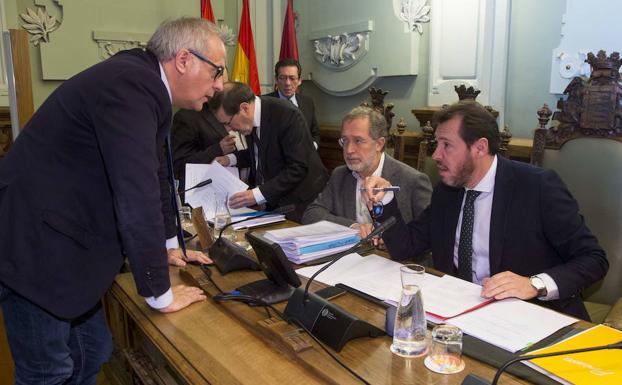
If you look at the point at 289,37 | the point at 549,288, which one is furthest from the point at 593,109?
the point at 289,37

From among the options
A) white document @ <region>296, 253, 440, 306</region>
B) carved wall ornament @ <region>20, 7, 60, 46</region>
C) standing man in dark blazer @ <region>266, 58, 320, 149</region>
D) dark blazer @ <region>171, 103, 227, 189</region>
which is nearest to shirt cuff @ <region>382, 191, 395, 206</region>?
white document @ <region>296, 253, 440, 306</region>

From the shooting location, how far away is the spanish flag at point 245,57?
4.64 metres

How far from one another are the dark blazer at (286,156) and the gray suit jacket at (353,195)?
37 centimetres

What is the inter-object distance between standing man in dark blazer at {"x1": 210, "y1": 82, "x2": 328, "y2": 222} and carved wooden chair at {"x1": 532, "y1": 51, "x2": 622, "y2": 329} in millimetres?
1113

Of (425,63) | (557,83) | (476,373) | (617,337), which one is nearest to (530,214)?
(617,337)

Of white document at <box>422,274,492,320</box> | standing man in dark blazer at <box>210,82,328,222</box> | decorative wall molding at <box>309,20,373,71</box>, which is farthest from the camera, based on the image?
decorative wall molding at <box>309,20,373,71</box>

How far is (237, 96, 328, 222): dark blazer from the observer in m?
2.59

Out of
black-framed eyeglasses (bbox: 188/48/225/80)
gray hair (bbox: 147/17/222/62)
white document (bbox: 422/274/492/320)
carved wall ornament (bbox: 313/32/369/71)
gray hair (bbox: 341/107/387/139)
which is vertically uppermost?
carved wall ornament (bbox: 313/32/369/71)

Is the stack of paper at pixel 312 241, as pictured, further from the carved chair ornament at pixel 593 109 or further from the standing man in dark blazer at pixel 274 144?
the carved chair ornament at pixel 593 109

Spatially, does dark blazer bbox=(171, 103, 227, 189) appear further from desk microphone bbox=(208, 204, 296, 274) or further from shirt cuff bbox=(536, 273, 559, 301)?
shirt cuff bbox=(536, 273, 559, 301)

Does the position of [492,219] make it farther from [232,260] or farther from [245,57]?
[245,57]

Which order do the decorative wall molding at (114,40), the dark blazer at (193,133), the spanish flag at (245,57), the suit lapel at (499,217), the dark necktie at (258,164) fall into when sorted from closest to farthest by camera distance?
the suit lapel at (499,217), the dark necktie at (258,164), the dark blazer at (193,133), the decorative wall molding at (114,40), the spanish flag at (245,57)

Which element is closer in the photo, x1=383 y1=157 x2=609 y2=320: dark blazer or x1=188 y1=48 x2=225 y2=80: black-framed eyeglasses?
x1=188 y1=48 x2=225 y2=80: black-framed eyeglasses

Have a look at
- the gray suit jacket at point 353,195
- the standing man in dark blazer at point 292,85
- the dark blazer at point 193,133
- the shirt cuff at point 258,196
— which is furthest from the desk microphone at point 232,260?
the standing man in dark blazer at point 292,85
